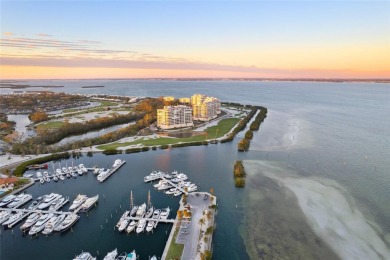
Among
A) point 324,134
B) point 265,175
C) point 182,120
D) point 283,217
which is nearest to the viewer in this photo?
point 283,217

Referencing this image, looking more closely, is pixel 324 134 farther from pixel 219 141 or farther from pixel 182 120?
pixel 182 120

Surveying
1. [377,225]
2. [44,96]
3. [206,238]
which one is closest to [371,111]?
[377,225]

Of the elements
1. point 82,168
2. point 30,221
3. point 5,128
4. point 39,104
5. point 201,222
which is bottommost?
point 39,104

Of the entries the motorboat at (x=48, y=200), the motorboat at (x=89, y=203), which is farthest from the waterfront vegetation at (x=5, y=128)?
the motorboat at (x=89, y=203)

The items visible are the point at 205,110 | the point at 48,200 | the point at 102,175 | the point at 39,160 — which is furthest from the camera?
the point at 205,110

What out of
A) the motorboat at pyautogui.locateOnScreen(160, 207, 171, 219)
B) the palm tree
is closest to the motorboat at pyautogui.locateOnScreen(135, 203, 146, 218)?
the motorboat at pyautogui.locateOnScreen(160, 207, 171, 219)

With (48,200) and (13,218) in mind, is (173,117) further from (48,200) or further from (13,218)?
(13,218)

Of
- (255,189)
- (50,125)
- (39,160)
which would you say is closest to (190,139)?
(255,189)
